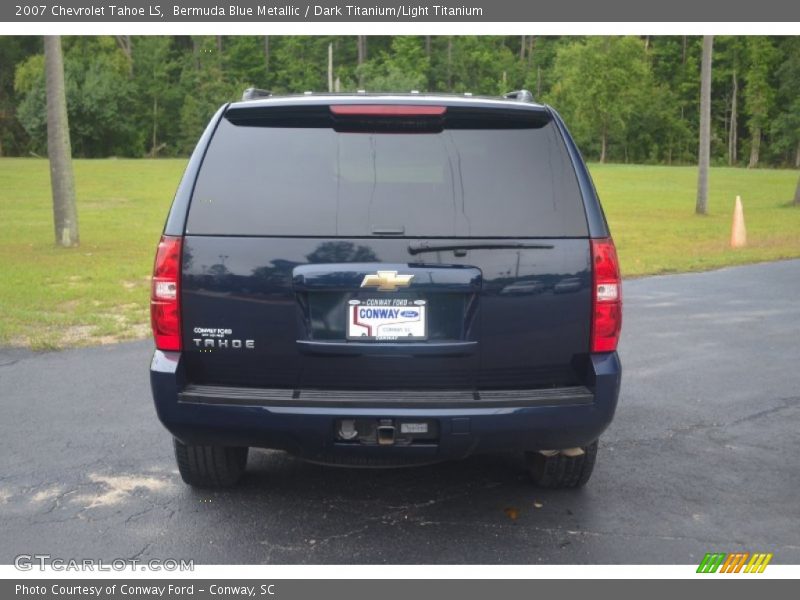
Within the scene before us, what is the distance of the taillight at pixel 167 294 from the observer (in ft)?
12.8

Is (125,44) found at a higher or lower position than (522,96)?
higher

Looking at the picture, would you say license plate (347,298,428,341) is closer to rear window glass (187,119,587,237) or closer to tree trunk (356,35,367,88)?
rear window glass (187,119,587,237)

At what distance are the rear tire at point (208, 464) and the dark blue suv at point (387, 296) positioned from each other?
1.63 feet

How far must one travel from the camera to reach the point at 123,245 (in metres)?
17.1

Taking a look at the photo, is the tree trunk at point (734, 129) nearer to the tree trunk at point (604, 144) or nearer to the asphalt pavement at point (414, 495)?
the tree trunk at point (604, 144)

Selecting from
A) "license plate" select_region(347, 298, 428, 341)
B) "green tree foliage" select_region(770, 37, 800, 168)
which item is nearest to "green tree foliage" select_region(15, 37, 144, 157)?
"green tree foliage" select_region(770, 37, 800, 168)

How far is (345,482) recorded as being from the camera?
4.89 metres

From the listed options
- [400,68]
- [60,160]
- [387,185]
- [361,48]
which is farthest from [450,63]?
[387,185]

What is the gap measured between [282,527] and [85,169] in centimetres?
5103

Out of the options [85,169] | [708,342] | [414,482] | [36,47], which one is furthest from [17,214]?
[36,47]

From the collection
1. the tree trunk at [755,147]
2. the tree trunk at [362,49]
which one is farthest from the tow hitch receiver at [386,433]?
the tree trunk at [362,49]

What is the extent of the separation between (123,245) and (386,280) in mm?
14264

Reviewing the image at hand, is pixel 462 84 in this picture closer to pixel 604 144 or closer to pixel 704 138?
pixel 604 144
